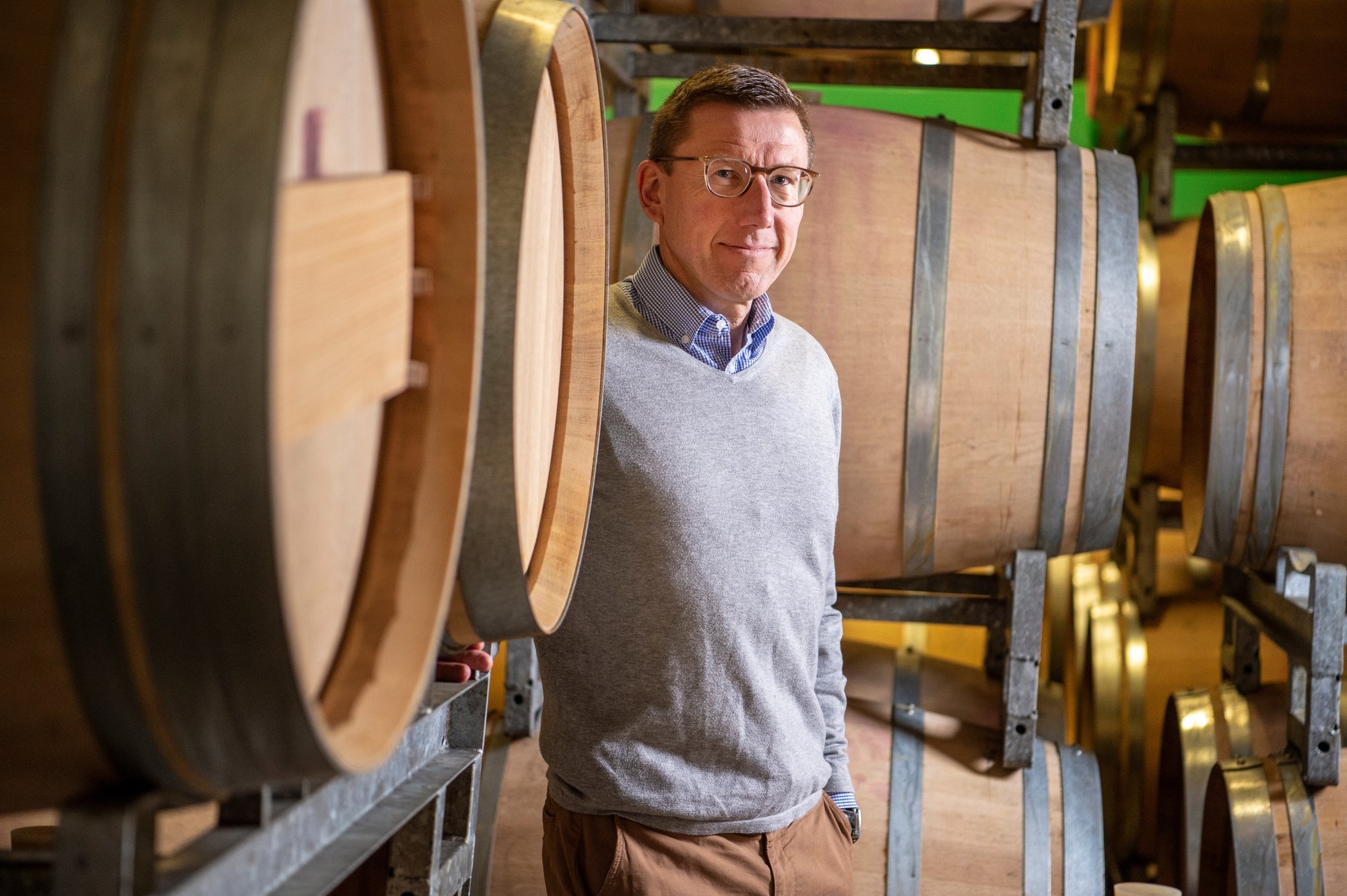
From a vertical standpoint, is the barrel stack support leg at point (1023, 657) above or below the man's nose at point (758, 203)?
below

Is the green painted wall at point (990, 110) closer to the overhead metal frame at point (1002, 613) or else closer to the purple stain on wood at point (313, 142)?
the overhead metal frame at point (1002, 613)

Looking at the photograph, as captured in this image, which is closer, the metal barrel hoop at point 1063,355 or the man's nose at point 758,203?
the man's nose at point 758,203

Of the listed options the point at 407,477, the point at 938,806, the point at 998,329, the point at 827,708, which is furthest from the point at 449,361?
the point at 938,806

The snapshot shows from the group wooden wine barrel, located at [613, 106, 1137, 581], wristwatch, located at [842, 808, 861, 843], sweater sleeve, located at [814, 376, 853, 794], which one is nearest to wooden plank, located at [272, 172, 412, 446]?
sweater sleeve, located at [814, 376, 853, 794]

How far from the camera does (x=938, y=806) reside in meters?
2.27

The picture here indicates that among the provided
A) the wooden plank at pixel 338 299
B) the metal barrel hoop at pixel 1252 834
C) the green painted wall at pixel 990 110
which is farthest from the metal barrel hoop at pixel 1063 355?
the green painted wall at pixel 990 110

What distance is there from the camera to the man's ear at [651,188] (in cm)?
175

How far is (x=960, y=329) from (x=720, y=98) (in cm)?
71

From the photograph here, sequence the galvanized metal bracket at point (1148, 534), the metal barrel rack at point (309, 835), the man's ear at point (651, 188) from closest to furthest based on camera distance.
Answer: the metal barrel rack at point (309, 835), the man's ear at point (651, 188), the galvanized metal bracket at point (1148, 534)

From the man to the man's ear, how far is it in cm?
3

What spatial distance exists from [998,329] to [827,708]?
756 mm

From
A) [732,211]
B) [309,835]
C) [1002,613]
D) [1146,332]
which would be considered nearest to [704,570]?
[732,211]

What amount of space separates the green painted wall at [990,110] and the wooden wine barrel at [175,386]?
13.3 ft

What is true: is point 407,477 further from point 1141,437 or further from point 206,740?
point 1141,437
